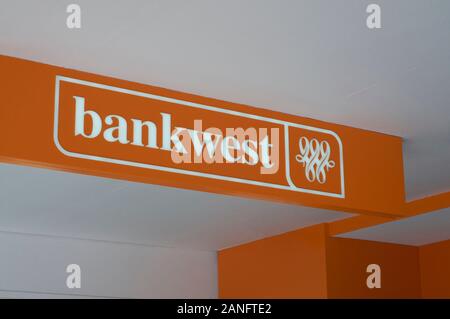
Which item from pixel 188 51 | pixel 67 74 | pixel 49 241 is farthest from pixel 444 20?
pixel 49 241

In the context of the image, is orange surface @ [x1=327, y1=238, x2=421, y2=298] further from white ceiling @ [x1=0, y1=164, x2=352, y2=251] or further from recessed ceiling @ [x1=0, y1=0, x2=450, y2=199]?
recessed ceiling @ [x1=0, y1=0, x2=450, y2=199]

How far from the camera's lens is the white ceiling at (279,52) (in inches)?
121

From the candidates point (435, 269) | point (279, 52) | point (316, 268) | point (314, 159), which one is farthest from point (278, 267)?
point (279, 52)

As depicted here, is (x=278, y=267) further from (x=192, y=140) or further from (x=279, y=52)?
(x=279, y=52)

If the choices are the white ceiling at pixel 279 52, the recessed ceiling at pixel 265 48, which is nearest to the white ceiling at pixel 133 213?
the white ceiling at pixel 279 52

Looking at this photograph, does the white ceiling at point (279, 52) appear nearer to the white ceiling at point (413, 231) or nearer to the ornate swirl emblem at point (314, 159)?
the ornate swirl emblem at point (314, 159)

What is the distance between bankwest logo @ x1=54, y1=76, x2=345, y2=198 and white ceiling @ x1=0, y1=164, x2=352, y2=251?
1.53 m

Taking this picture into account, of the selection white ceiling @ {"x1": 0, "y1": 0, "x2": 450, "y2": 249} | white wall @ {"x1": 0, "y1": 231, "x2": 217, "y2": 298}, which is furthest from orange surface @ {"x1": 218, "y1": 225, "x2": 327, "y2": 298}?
white ceiling @ {"x1": 0, "y1": 0, "x2": 450, "y2": 249}

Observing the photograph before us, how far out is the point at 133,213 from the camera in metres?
5.95

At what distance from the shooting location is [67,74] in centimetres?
347

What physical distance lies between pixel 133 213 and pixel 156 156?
96.4 inches

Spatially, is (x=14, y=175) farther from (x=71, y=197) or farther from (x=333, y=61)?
(x=333, y=61)

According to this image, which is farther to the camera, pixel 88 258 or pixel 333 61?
pixel 88 258
